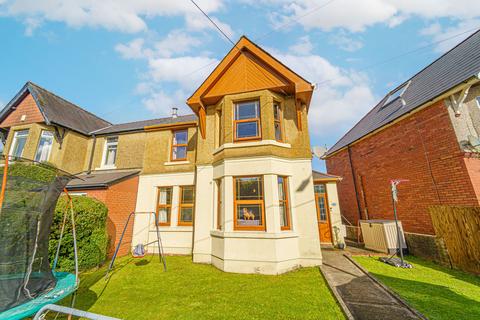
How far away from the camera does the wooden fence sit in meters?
6.48

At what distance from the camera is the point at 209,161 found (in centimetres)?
912

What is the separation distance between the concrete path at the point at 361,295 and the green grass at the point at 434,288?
0.43 m

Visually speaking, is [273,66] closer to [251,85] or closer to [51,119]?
[251,85]

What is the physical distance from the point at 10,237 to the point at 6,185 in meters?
0.87

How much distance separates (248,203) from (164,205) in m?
5.40

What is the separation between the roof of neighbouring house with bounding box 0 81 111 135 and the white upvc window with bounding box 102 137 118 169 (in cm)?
193

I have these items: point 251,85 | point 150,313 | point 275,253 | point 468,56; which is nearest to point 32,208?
point 150,313

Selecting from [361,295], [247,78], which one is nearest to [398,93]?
[247,78]

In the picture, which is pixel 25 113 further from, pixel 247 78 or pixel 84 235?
pixel 247 78

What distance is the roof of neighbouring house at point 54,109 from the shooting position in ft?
40.1

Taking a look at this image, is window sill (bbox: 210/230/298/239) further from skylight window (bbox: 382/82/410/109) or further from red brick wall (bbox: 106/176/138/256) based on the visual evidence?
skylight window (bbox: 382/82/410/109)

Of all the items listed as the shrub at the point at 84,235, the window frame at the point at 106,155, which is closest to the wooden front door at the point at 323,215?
the shrub at the point at 84,235

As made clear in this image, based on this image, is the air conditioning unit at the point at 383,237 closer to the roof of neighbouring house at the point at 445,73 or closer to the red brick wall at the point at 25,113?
the roof of neighbouring house at the point at 445,73

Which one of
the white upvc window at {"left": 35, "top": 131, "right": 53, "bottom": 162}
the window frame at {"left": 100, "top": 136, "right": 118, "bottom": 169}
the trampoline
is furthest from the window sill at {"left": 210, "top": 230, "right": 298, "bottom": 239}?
the white upvc window at {"left": 35, "top": 131, "right": 53, "bottom": 162}
